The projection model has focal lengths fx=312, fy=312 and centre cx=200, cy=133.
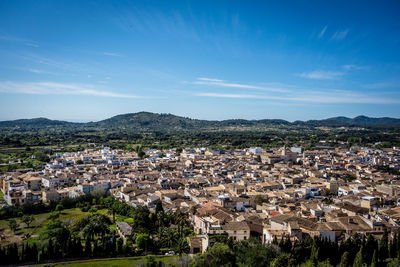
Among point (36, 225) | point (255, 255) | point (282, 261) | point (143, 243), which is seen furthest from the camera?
point (36, 225)

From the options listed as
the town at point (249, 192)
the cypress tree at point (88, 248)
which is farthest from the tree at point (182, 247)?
the cypress tree at point (88, 248)

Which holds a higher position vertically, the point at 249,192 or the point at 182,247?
the point at 249,192

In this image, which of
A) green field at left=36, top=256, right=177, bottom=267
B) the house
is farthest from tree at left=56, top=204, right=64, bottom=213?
green field at left=36, top=256, right=177, bottom=267

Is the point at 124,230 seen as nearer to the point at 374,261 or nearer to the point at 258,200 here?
the point at 258,200

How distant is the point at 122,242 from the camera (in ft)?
94.1

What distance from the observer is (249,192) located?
44281mm

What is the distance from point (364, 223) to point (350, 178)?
90.0ft

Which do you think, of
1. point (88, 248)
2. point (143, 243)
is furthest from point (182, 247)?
point (88, 248)

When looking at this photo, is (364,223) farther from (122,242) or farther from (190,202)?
(122,242)

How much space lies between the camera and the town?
95.9ft

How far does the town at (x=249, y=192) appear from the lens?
2923cm

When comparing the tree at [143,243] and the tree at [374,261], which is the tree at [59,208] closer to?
the tree at [143,243]

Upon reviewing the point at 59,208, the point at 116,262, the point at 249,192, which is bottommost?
the point at 59,208

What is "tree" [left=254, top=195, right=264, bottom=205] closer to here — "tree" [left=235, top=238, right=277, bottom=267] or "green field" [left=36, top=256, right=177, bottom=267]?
"tree" [left=235, top=238, right=277, bottom=267]
